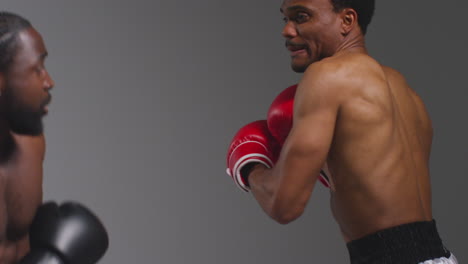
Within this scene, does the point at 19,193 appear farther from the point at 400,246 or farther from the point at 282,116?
the point at 400,246

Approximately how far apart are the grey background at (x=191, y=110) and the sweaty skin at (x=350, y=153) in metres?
1.90

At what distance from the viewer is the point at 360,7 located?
194 cm

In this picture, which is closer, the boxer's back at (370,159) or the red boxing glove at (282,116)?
the boxer's back at (370,159)

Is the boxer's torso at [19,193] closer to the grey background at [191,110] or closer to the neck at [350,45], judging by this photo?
the neck at [350,45]

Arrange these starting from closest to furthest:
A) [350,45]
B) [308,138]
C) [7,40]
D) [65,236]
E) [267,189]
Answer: [7,40]
[65,236]
[308,138]
[267,189]
[350,45]

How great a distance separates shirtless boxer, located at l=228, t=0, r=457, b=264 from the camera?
68.6 inches

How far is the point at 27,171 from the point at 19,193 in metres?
0.06

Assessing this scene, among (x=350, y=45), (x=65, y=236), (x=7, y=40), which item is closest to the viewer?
(x=7, y=40)

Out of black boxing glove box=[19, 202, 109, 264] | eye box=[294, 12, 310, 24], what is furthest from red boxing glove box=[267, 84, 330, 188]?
black boxing glove box=[19, 202, 109, 264]

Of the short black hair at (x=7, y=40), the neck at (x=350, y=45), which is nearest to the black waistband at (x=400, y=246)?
the neck at (x=350, y=45)

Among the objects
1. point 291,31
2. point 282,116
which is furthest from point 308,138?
Result: point 291,31

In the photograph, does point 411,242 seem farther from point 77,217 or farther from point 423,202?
point 77,217

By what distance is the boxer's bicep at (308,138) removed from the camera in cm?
172

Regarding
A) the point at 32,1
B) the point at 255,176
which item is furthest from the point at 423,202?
the point at 32,1
